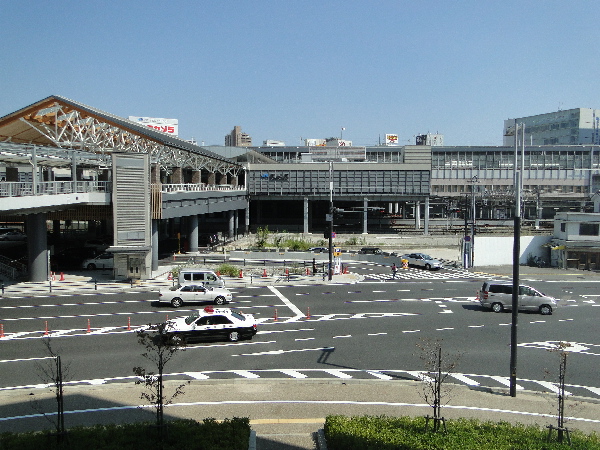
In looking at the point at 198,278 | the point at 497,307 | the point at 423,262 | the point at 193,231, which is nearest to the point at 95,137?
the point at 193,231

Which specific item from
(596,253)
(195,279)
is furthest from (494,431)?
(596,253)

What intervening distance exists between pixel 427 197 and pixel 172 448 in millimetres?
73116

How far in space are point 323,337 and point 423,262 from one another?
2792 centimetres

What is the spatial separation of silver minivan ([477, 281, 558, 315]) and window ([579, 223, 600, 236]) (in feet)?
73.5

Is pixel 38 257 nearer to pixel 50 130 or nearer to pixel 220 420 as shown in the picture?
pixel 50 130

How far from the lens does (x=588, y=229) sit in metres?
49.0

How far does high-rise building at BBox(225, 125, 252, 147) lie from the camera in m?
158

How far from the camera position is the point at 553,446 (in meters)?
11.7

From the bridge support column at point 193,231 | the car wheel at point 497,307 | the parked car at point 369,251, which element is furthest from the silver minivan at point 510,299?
the bridge support column at point 193,231

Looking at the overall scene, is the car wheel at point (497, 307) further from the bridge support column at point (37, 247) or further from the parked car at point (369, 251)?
the bridge support column at point (37, 247)

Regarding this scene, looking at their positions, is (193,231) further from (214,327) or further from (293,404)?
(293,404)

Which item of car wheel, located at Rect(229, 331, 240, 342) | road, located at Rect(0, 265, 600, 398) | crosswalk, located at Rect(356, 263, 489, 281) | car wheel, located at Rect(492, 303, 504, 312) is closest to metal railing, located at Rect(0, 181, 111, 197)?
road, located at Rect(0, 265, 600, 398)

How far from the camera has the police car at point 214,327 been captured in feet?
73.7

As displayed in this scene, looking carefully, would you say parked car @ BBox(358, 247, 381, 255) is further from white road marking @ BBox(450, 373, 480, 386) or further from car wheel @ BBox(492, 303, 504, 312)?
white road marking @ BBox(450, 373, 480, 386)
